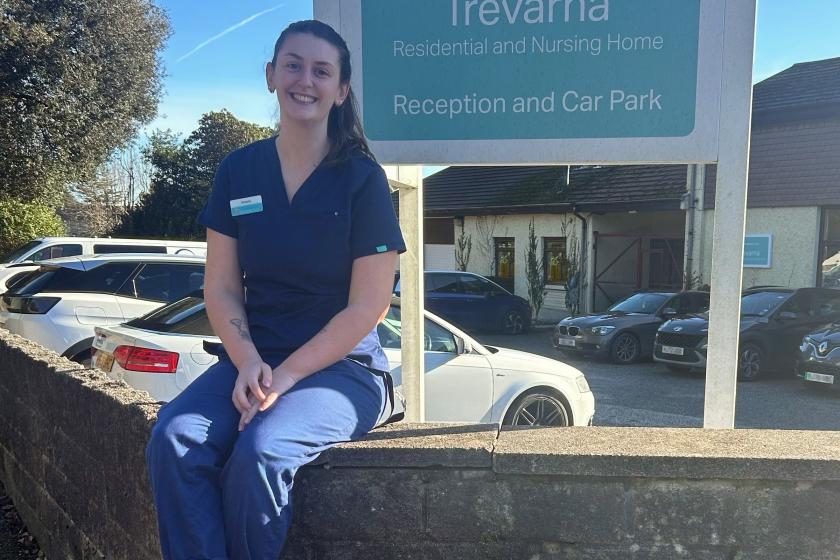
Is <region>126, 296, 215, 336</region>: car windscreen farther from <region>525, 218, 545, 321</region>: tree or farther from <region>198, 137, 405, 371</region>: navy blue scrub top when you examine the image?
<region>525, 218, 545, 321</region>: tree

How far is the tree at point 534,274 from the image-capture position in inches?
770

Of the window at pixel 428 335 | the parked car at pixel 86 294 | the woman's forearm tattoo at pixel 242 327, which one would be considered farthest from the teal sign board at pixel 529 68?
the parked car at pixel 86 294

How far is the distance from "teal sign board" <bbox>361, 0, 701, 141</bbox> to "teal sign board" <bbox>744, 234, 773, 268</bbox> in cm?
1457

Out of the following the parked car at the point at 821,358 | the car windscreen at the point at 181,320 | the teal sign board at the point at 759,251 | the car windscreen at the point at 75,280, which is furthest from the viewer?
the teal sign board at the point at 759,251

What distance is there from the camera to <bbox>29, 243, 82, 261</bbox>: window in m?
13.3

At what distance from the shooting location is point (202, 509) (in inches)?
67.0

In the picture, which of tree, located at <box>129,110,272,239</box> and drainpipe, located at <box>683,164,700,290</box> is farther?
tree, located at <box>129,110,272,239</box>

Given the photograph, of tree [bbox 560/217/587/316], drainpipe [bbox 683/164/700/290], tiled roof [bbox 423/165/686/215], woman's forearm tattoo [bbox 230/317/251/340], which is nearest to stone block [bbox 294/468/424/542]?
woman's forearm tattoo [bbox 230/317/251/340]

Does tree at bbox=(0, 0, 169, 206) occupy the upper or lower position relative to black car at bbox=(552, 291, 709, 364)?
upper

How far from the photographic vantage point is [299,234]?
205 cm

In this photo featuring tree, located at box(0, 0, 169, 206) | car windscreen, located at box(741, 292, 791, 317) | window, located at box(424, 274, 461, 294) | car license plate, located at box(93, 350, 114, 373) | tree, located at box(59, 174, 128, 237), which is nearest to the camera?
car license plate, located at box(93, 350, 114, 373)

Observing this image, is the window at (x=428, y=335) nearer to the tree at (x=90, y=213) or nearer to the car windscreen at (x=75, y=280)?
the car windscreen at (x=75, y=280)

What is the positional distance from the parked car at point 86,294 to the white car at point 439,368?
1.72 metres

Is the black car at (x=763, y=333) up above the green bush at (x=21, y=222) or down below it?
below
